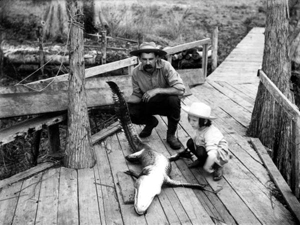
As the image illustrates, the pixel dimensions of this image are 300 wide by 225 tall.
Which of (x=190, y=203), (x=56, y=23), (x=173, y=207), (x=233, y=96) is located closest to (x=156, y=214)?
(x=173, y=207)

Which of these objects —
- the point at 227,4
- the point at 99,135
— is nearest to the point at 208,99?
the point at 99,135

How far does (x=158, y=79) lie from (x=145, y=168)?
1450 millimetres

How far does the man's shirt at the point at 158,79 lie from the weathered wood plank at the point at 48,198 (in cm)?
158

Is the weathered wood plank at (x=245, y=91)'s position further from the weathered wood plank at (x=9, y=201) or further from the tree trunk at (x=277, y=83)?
the weathered wood plank at (x=9, y=201)

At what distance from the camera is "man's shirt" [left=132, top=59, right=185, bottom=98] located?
536 cm

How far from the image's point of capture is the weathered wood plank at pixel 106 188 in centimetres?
390

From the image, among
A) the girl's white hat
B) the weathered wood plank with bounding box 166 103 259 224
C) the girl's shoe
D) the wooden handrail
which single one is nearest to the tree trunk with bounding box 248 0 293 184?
the wooden handrail

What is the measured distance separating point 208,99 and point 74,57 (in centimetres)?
371

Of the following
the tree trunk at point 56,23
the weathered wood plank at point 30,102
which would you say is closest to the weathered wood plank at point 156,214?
the weathered wood plank at point 30,102

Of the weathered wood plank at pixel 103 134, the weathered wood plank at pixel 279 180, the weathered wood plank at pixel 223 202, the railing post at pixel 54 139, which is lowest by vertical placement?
the railing post at pixel 54 139

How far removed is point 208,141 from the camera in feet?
14.8

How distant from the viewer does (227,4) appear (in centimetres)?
1697

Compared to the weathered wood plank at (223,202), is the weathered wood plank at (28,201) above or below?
above

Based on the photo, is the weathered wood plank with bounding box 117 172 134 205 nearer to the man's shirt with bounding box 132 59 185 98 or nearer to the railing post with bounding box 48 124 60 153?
the man's shirt with bounding box 132 59 185 98
